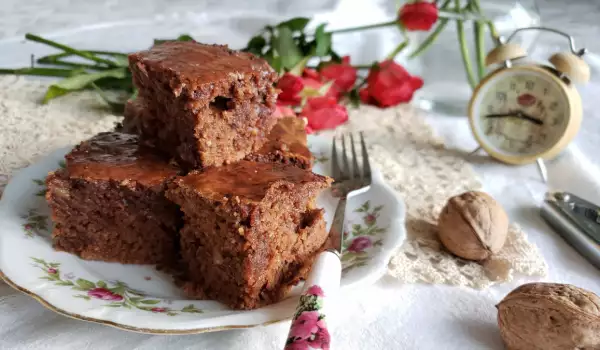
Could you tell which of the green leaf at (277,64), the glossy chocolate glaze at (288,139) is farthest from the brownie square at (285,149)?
the green leaf at (277,64)

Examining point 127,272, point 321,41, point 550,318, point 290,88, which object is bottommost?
point 127,272

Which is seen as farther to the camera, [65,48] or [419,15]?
[65,48]

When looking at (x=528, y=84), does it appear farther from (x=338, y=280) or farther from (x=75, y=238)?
(x=75, y=238)

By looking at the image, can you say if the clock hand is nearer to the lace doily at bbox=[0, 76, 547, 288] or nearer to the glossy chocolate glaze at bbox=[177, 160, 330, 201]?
the lace doily at bbox=[0, 76, 547, 288]

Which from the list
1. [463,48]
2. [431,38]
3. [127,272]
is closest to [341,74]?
[431,38]

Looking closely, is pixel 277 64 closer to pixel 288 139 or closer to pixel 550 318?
pixel 288 139

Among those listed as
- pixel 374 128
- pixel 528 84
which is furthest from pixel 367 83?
pixel 528 84

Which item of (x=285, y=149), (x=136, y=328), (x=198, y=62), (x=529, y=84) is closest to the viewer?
(x=136, y=328)
